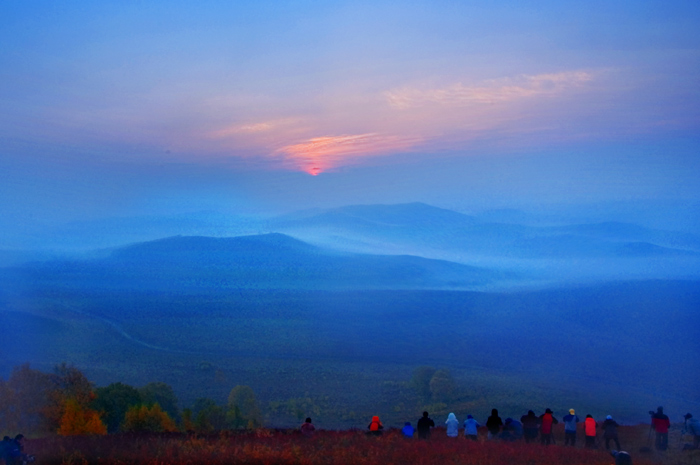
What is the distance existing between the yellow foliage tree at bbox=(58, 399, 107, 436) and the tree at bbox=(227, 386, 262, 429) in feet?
18.4

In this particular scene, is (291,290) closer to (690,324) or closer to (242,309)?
(242,309)

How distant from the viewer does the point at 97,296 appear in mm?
136625

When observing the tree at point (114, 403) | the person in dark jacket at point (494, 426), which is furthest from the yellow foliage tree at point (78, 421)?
the person in dark jacket at point (494, 426)

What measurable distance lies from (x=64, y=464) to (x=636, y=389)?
Answer: 155ft

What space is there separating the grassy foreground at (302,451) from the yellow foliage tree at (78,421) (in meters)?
7.17

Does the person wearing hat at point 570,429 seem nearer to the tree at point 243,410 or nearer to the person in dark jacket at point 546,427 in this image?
the person in dark jacket at point 546,427

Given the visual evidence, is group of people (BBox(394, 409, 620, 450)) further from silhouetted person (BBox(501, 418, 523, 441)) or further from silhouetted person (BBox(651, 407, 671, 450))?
silhouetted person (BBox(651, 407, 671, 450))

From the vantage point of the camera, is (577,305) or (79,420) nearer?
(79,420)

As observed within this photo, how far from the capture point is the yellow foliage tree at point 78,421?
18927 millimetres

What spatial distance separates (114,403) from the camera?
77.0 ft

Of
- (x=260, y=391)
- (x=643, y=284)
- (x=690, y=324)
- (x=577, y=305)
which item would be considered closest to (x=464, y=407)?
(x=260, y=391)

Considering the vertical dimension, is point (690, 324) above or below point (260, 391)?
above

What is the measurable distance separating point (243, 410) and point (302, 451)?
1847 cm

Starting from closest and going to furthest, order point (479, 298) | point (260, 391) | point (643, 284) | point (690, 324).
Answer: point (260, 391)
point (690, 324)
point (479, 298)
point (643, 284)
